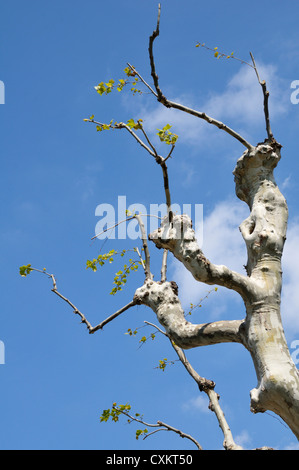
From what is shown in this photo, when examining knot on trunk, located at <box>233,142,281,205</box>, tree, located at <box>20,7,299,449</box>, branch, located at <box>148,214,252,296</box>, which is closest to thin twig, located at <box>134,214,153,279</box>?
tree, located at <box>20,7,299,449</box>

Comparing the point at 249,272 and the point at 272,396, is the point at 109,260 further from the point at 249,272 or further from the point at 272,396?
the point at 272,396

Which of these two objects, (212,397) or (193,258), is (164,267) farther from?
(212,397)

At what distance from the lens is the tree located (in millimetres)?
4477

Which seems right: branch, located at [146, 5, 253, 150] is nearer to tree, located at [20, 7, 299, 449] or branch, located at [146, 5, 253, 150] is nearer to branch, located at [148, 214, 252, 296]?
tree, located at [20, 7, 299, 449]

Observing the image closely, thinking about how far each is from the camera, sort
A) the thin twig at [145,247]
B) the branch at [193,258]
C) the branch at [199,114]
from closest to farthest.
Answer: the branch at [193,258] < the branch at [199,114] < the thin twig at [145,247]

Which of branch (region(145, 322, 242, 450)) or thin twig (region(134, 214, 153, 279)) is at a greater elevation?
A: thin twig (region(134, 214, 153, 279))

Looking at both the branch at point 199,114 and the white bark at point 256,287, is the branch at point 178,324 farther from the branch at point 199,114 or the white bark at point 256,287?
the branch at point 199,114

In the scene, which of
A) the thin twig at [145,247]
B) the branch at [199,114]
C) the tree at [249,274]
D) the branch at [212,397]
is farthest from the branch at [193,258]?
the branch at [212,397]

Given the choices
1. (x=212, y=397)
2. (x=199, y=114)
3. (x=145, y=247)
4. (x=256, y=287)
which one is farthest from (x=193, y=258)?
(x=212, y=397)

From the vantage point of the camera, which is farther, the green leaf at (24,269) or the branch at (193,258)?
the green leaf at (24,269)

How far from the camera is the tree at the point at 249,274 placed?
448cm

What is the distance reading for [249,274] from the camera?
17.6 ft

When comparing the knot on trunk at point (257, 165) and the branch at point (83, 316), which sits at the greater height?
the knot on trunk at point (257, 165)
